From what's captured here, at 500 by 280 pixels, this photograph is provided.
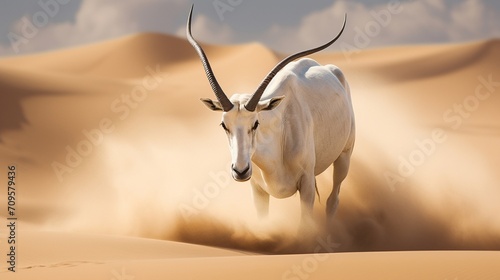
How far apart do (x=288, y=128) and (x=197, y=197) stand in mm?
3050

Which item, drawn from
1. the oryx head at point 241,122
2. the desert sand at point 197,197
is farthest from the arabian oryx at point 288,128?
the desert sand at point 197,197

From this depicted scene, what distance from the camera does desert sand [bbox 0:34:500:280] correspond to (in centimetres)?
655

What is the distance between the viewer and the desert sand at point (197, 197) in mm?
Result: 6547

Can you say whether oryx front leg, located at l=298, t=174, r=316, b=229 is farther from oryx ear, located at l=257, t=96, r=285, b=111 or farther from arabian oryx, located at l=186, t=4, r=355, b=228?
oryx ear, located at l=257, t=96, r=285, b=111

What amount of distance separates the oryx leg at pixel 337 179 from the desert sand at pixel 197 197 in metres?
0.27

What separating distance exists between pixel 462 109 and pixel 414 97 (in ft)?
9.19

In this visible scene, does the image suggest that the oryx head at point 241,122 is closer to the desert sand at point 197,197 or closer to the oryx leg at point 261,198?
the desert sand at point 197,197

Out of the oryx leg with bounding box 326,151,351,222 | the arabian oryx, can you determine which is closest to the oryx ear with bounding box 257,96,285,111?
the arabian oryx

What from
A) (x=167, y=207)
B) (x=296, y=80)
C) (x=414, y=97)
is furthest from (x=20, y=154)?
(x=414, y=97)

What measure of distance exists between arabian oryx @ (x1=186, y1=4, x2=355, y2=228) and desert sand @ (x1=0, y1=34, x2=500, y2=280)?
0.62 metres

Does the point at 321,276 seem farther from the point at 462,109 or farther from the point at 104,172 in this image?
the point at 462,109

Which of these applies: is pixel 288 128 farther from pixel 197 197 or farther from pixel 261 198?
pixel 197 197

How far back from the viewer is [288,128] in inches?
347

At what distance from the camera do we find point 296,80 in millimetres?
9438
